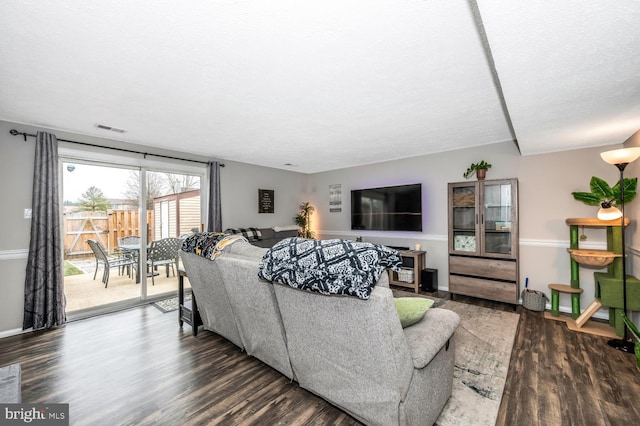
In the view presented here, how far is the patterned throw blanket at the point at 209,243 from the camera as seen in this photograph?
228cm

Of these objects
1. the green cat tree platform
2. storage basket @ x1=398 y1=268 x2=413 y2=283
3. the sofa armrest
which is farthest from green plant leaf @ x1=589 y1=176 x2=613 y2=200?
the sofa armrest

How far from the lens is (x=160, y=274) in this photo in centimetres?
453

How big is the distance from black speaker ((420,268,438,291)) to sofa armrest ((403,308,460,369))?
2754 millimetres

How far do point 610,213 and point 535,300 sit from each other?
1387 mm

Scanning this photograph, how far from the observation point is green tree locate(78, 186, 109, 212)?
3766mm

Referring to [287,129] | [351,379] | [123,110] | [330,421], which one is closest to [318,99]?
[287,129]

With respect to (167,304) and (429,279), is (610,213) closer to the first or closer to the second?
(429,279)

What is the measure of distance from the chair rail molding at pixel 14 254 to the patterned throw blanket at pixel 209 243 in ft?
7.11

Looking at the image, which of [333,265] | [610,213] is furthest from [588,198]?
[333,265]

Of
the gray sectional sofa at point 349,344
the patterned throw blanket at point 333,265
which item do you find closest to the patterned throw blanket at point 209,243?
the gray sectional sofa at point 349,344

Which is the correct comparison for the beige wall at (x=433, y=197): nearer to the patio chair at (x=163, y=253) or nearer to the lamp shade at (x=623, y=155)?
the lamp shade at (x=623, y=155)

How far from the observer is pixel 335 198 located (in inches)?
241

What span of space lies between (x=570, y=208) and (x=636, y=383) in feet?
7.12

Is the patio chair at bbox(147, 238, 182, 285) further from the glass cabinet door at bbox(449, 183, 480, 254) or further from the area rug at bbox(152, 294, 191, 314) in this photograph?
the glass cabinet door at bbox(449, 183, 480, 254)
